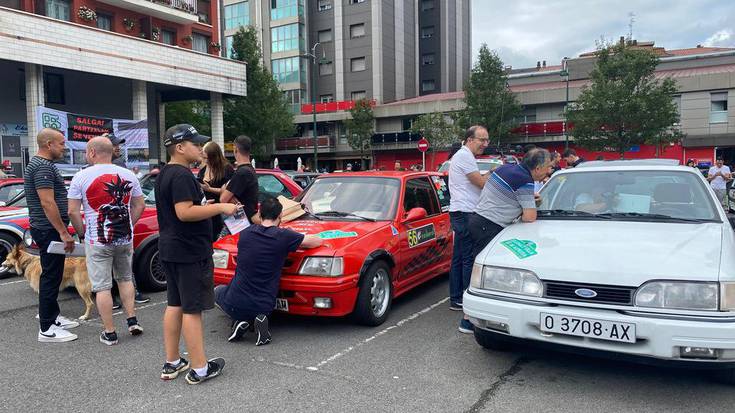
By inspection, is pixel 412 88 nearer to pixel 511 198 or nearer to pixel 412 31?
pixel 412 31

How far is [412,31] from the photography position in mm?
51281

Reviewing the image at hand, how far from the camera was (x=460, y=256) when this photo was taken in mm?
5344

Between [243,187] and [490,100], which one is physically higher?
[490,100]

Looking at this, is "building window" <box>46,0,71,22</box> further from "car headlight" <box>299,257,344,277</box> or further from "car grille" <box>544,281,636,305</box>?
"car grille" <box>544,281,636,305</box>

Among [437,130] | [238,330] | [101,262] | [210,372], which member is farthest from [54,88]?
[437,130]

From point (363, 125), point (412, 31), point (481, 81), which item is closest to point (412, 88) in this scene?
point (412, 31)

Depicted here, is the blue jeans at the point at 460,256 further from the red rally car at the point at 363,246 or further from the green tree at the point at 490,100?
the green tree at the point at 490,100

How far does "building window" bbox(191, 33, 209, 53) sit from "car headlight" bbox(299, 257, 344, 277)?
2490 cm

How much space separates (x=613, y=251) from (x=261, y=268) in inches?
107

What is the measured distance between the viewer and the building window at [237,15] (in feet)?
164

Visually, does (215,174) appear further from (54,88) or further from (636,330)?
(54,88)

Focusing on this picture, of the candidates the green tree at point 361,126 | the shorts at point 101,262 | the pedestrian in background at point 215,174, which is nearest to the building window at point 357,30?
the green tree at point 361,126

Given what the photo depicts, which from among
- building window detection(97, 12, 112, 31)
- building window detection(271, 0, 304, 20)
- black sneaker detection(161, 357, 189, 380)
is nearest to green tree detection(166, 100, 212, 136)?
building window detection(97, 12, 112, 31)

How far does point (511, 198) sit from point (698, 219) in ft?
4.83
